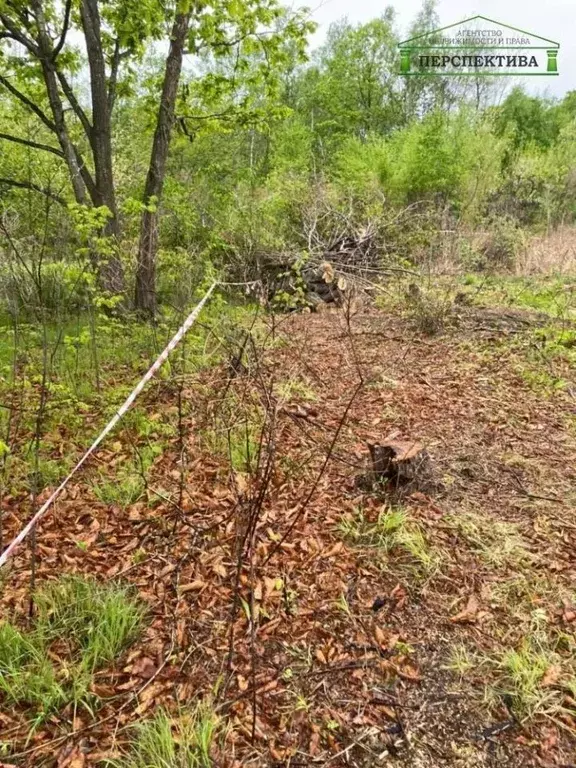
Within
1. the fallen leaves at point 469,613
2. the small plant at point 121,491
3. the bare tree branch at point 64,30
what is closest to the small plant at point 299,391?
the small plant at point 121,491

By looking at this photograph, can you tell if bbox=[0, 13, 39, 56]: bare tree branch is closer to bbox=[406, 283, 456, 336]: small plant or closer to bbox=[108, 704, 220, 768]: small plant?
bbox=[406, 283, 456, 336]: small plant

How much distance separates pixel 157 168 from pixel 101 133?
75 centimetres

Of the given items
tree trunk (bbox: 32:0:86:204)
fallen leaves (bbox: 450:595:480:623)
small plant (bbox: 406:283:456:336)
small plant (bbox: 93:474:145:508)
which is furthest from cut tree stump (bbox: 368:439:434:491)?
tree trunk (bbox: 32:0:86:204)

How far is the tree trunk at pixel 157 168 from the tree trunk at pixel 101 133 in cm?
37

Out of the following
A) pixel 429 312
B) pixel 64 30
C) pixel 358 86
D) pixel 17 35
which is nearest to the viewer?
pixel 17 35

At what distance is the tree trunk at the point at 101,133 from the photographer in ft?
16.1

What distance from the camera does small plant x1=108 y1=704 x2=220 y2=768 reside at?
4.30 feet

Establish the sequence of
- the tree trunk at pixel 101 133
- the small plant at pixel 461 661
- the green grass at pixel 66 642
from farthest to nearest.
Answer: the tree trunk at pixel 101 133, the small plant at pixel 461 661, the green grass at pixel 66 642

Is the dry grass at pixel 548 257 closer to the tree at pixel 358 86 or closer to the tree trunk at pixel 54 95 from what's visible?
the tree trunk at pixel 54 95

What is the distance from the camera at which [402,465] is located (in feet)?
8.16

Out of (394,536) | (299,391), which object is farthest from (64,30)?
(394,536)

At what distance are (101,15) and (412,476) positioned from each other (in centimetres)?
653

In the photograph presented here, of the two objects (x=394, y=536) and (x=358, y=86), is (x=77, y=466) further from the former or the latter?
(x=358, y=86)

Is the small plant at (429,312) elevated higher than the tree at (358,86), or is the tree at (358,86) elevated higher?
the tree at (358,86)
